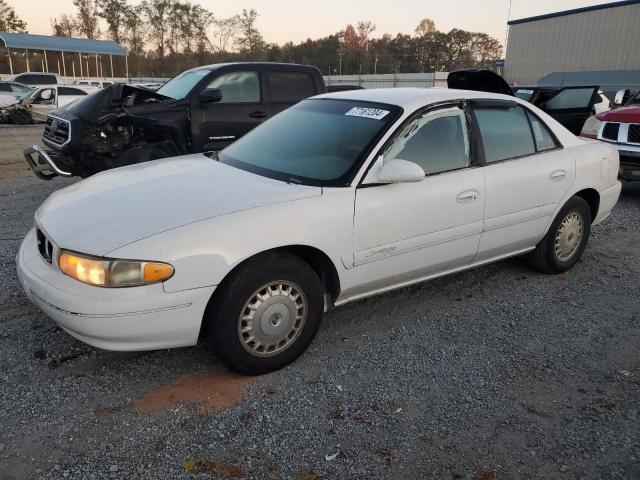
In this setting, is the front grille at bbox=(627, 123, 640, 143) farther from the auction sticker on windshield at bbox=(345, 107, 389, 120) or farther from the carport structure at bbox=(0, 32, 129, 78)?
the carport structure at bbox=(0, 32, 129, 78)

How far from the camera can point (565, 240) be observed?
4629 millimetres

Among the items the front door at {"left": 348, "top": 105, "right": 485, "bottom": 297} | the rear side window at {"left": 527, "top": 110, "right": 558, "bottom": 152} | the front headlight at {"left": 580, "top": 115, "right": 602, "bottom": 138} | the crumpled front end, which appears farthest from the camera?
the front headlight at {"left": 580, "top": 115, "right": 602, "bottom": 138}

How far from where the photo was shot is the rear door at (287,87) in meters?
7.31

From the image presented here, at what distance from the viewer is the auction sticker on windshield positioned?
3.53 m

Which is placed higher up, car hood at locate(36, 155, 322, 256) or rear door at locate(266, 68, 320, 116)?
rear door at locate(266, 68, 320, 116)

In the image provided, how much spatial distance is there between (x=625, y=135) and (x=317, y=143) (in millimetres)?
6277

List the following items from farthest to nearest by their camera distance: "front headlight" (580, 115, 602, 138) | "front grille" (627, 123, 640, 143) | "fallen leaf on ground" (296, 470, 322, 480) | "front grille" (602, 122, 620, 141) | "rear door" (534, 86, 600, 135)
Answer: "rear door" (534, 86, 600, 135) → "front headlight" (580, 115, 602, 138) → "front grille" (602, 122, 620, 141) → "front grille" (627, 123, 640, 143) → "fallen leaf on ground" (296, 470, 322, 480)

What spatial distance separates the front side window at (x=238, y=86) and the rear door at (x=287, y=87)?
21 centimetres

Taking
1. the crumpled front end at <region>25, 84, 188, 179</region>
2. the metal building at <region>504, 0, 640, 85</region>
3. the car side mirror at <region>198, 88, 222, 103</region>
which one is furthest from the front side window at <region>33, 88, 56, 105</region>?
the metal building at <region>504, 0, 640, 85</region>

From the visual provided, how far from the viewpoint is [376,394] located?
2.90 m

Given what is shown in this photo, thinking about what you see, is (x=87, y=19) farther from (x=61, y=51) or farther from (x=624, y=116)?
(x=624, y=116)

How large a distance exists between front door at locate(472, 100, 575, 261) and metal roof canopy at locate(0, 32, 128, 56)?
4750 centimetres

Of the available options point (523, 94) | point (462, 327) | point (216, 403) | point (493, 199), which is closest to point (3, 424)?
point (216, 403)

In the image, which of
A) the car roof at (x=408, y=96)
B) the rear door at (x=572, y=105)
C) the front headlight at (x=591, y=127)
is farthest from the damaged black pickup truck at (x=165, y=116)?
the rear door at (x=572, y=105)
